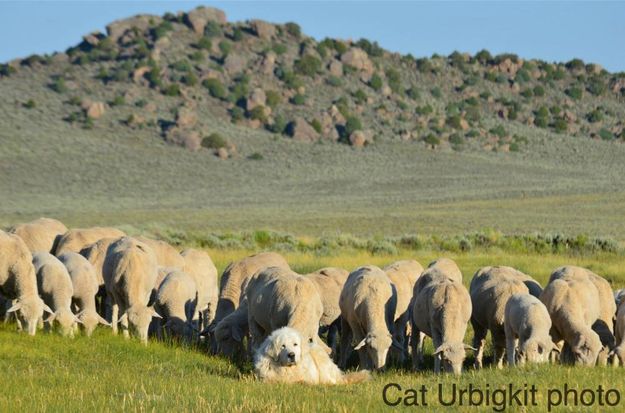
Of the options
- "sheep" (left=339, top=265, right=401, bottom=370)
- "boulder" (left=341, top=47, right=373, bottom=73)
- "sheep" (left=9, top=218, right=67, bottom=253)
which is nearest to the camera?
"sheep" (left=339, top=265, right=401, bottom=370)

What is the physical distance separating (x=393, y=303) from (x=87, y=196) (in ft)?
185

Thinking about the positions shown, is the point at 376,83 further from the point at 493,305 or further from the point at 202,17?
the point at 493,305

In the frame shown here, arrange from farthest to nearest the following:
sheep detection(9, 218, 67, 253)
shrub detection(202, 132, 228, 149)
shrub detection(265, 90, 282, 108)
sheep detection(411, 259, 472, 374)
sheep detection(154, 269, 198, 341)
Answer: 1. shrub detection(265, 90, 282, 108)
2. shrub detection(202, 132, 228, 149)
3. sheep detection(9, 218, 67, 253)
4. sheep detection(154, 269, 198, 341)
5. sheep detection(411, 259, 472, 374)

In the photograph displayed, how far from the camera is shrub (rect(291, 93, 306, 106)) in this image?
9650 cm

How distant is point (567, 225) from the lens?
163 ft

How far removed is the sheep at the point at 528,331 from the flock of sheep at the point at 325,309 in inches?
0.8

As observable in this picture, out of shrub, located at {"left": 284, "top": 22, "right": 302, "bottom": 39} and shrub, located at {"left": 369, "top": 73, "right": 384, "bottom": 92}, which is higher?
shrub, located at {"left": 284, "top": 22, "right": 302, "bottom": 39}

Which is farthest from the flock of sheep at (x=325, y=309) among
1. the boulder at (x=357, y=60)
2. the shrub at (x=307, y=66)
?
the boulder at (x=357, y=60)

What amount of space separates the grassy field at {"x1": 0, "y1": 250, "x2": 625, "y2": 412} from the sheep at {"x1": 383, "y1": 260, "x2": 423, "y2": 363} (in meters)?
2.15

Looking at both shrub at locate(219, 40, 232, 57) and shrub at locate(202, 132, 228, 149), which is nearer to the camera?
shrub at locate(202, 132, 228, 149)

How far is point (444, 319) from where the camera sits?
15.4 meters

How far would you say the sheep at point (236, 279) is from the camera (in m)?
18.5

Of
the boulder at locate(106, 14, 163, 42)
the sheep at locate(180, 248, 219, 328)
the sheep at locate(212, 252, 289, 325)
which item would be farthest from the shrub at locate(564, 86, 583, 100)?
the sheep at locate(212, 252, 289, 325)

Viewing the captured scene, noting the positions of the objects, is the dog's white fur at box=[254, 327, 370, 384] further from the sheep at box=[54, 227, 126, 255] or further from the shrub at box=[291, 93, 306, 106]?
the shrub at box=[291, 93, 306, 106]
